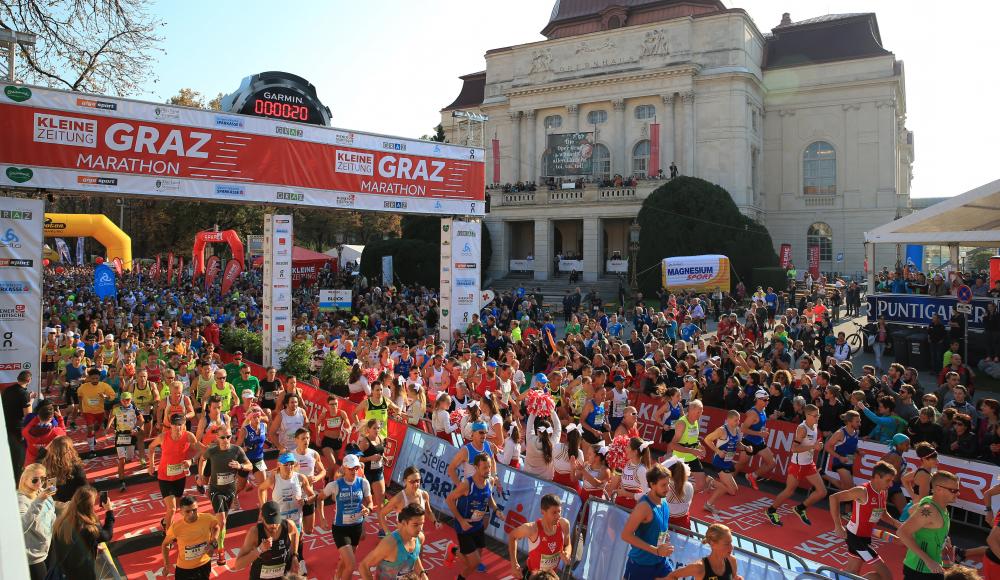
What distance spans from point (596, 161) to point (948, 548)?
137 feet

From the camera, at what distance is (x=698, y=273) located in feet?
101

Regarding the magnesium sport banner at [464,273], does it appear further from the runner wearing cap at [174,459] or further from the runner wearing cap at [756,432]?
the runner wearing cap at [174,459]

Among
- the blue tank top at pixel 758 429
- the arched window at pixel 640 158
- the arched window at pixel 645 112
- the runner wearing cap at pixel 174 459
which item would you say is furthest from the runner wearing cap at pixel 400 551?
the arched window at pixel 645 112

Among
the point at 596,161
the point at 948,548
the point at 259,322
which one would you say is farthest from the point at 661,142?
the point at 948,548

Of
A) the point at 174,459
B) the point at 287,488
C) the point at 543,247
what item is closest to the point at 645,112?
the point at 543,247

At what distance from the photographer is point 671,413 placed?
454 inches

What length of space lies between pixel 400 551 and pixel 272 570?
1238 millimetres

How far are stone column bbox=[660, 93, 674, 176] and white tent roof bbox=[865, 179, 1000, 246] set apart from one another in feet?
80.2

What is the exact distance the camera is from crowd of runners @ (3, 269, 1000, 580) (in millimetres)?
6434

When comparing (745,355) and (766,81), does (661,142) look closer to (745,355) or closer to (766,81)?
(766,81)

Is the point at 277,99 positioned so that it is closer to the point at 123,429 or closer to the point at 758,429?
the point at 123,429

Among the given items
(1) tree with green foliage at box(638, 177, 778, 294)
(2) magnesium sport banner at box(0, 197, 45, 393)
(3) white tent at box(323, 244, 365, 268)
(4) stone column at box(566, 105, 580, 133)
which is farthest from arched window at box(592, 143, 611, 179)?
(2) magnesium sport banner at box(0, 197, 45, 393)

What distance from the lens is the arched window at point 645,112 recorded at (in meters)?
45.2

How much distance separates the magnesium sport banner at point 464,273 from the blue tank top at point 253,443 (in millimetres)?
11243
